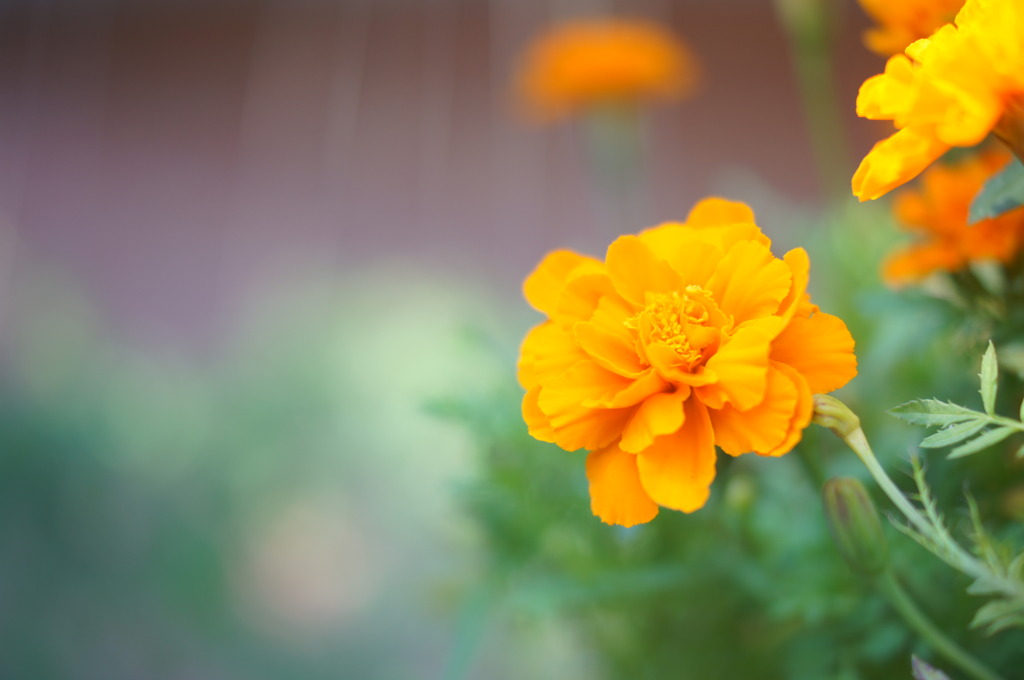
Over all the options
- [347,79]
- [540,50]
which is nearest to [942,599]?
[540,50]

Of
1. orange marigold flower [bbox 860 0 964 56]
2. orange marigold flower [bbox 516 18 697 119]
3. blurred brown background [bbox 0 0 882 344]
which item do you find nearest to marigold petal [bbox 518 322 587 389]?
orange marigold flower [bbox 860 0 964 56]

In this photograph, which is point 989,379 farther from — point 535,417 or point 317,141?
point 317,141

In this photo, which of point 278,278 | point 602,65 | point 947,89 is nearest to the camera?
point 947,89

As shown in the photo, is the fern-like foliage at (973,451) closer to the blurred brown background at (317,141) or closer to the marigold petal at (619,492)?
the marigold petal at (619,492)

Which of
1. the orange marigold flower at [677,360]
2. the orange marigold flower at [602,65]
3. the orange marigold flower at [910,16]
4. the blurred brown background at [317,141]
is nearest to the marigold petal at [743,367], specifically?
the orange marigold flower at [677,360]

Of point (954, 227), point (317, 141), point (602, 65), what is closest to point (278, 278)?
point (317, 141)

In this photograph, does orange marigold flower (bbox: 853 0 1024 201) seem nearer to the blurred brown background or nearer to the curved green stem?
the curved green stem

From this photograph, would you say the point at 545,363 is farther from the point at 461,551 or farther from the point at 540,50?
the point at 540,50
